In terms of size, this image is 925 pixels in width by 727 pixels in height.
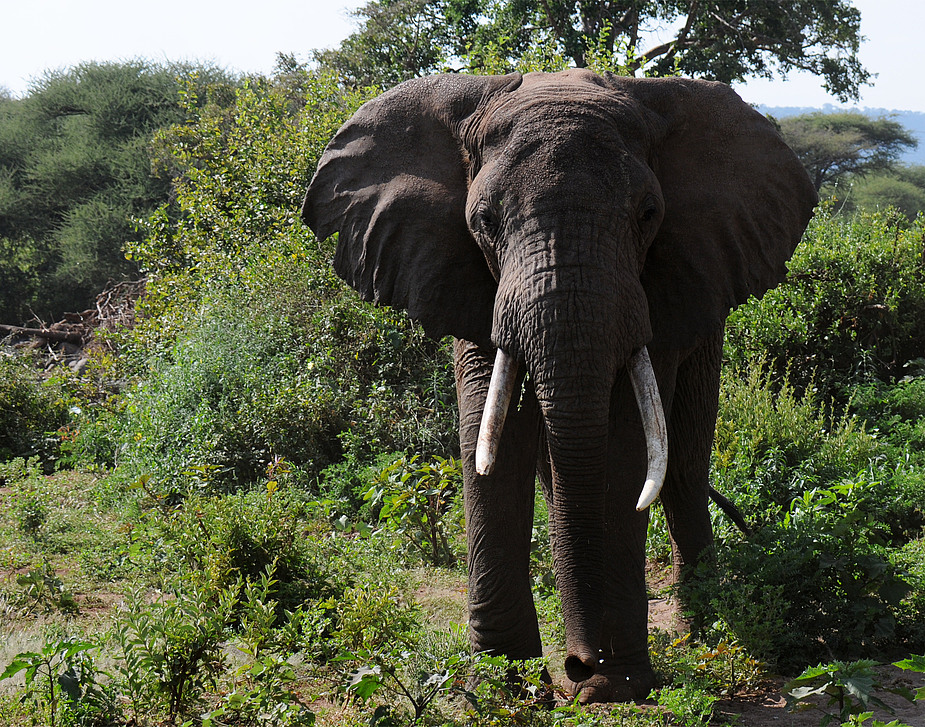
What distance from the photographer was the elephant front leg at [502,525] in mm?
3834

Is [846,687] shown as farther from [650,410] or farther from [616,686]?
[650,410]

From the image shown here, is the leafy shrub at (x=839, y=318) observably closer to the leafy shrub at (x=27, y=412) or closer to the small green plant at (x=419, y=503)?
the small green plant at (x=419, y=503)

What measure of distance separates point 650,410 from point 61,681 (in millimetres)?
2272

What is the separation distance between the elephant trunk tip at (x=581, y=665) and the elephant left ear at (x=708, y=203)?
1266mm

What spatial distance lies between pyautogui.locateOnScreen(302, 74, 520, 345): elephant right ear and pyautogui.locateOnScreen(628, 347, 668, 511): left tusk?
2.14 feet

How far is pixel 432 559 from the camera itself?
638 centimetres

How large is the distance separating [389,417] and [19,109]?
1963cm

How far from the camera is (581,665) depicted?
353 cm

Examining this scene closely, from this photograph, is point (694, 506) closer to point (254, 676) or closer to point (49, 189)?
point (254, 676)

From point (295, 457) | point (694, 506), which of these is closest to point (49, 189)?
point (295, 457)

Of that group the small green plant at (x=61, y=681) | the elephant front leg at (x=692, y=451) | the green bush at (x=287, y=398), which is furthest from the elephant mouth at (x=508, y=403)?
the green bush at (x=287, y=398)

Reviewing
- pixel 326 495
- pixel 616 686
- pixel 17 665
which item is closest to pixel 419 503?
pixel 326 495

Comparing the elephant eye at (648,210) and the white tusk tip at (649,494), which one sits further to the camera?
the elephant eye at (648,210)

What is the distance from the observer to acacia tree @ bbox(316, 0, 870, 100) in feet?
58.5
